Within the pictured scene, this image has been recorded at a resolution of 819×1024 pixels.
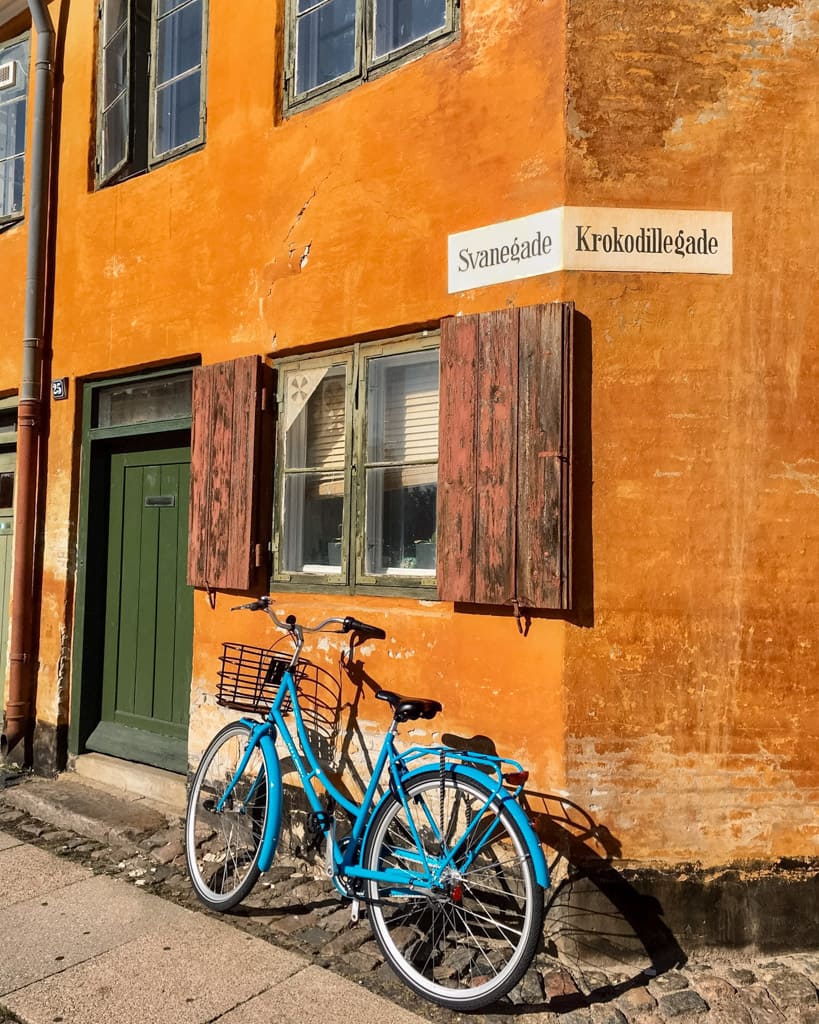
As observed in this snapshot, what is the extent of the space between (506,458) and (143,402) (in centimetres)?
309

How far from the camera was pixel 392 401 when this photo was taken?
4.70 metres

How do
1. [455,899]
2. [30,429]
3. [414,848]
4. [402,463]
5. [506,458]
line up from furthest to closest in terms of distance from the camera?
[30,429] → [402,463] → [506,458] → [414,848] → [455,899]

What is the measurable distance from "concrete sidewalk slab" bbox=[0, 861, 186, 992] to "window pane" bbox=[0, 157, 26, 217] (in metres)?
5.29

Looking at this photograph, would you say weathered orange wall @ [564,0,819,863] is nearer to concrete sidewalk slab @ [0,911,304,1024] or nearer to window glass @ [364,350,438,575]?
window glass @ [364,350,438,575]

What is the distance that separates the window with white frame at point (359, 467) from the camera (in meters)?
4.55

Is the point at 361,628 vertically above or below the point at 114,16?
below

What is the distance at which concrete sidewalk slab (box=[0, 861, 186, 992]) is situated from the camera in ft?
11.9

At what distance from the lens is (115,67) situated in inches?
249

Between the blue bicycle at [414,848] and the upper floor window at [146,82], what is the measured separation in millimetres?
3480

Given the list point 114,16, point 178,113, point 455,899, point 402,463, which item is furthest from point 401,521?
point 114,16

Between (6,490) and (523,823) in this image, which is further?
(6,490)

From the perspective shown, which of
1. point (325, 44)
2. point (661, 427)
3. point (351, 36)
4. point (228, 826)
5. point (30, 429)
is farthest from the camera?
point (30, 429)

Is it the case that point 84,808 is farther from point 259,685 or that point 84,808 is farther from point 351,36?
point 351,36

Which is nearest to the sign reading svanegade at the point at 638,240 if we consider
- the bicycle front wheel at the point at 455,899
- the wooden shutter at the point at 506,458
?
the wooden shutter at the point at 506,458
